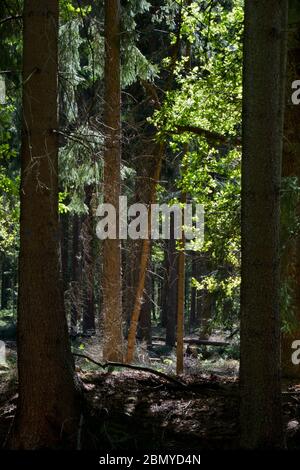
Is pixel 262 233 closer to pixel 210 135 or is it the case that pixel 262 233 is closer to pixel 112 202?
pixel 210 135

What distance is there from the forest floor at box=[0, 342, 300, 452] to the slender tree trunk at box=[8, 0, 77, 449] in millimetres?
410

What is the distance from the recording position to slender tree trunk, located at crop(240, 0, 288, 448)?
16.7ft

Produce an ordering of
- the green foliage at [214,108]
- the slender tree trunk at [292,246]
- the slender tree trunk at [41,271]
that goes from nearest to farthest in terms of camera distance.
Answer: the slender tree trunk at [41,271] < the slender tree trunk at [292,246] < the green foliage at [214,108]

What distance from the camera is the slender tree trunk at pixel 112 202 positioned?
509 inches

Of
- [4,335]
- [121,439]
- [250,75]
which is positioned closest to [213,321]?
[121,439]

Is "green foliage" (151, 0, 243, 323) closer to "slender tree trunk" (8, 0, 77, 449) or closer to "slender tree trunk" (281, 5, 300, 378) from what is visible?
"slender tree trunk" (281, 5, 300, 378)

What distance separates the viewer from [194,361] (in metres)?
22.4

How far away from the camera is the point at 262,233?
509cm

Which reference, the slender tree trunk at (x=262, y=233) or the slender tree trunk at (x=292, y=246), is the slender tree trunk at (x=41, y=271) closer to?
the slender tree trunk at (x=262, y=233)

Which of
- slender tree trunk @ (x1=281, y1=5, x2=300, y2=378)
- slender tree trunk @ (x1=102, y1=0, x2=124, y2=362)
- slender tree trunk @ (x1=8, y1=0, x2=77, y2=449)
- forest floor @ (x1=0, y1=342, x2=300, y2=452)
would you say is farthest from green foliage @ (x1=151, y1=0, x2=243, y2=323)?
slender tree trunk @ (x1=8, y1=0, x2=77, y2=449)

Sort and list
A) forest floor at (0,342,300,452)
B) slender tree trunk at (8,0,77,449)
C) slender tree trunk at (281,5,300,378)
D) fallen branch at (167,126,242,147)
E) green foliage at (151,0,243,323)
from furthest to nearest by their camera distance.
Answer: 1. fallen branch at (167,126,242,147)
2. green foliage at (151,0,243,323)
3. slender tree trunk at (281,5,300,378)
4. forest floor at (0,342,300,452)
5. slender tree trunk at (8,0,77,449)

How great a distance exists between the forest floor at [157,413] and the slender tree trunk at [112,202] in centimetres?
460

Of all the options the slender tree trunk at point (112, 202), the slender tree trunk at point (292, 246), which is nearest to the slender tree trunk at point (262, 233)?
the slender tree trunk at point (292, 246)
